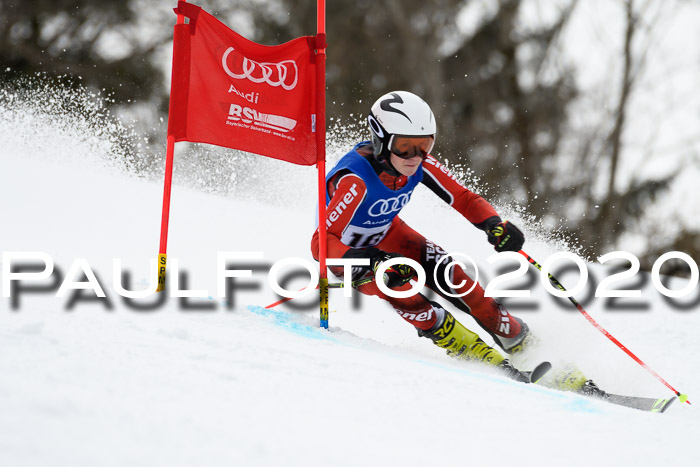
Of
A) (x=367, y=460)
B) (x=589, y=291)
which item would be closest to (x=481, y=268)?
(x=589, y=291)

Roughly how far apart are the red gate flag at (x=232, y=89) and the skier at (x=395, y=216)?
39 cm

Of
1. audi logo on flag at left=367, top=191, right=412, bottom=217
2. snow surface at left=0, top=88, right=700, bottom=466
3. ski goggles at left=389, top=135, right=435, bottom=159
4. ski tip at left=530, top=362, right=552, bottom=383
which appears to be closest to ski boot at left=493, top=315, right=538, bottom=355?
snow surface at left=0, top=88, right=700, bottom=466

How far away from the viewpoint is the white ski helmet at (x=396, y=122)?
3.57 meters

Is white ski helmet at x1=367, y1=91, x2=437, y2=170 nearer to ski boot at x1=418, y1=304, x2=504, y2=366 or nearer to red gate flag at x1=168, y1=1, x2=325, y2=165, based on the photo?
red gate flag at x1=168, y1=1, x2=325, y2=165

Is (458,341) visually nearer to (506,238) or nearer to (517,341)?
(517,341)

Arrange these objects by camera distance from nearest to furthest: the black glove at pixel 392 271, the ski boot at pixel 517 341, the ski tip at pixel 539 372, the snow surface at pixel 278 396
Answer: the snow surface at pixel 278 396 → the black glove at pixel 392 271 → the ski tip at pixel 539 372 → the ski boot at pixel 517 341

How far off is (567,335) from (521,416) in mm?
2193

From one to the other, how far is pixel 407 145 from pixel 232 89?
0.92 m

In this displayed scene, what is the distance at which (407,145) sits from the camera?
3.57 metres

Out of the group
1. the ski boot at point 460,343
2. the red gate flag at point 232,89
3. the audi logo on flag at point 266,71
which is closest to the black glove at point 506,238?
the ski boot at point 460,343

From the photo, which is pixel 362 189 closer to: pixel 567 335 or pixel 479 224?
pixel 479 224

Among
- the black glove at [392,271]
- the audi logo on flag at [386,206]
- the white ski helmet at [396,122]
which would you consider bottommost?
the black glove at [392,271]

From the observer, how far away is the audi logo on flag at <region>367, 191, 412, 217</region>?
367 centimetres

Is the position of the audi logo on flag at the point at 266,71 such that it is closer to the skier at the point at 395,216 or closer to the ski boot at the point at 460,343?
the skier at the point at 395,216
